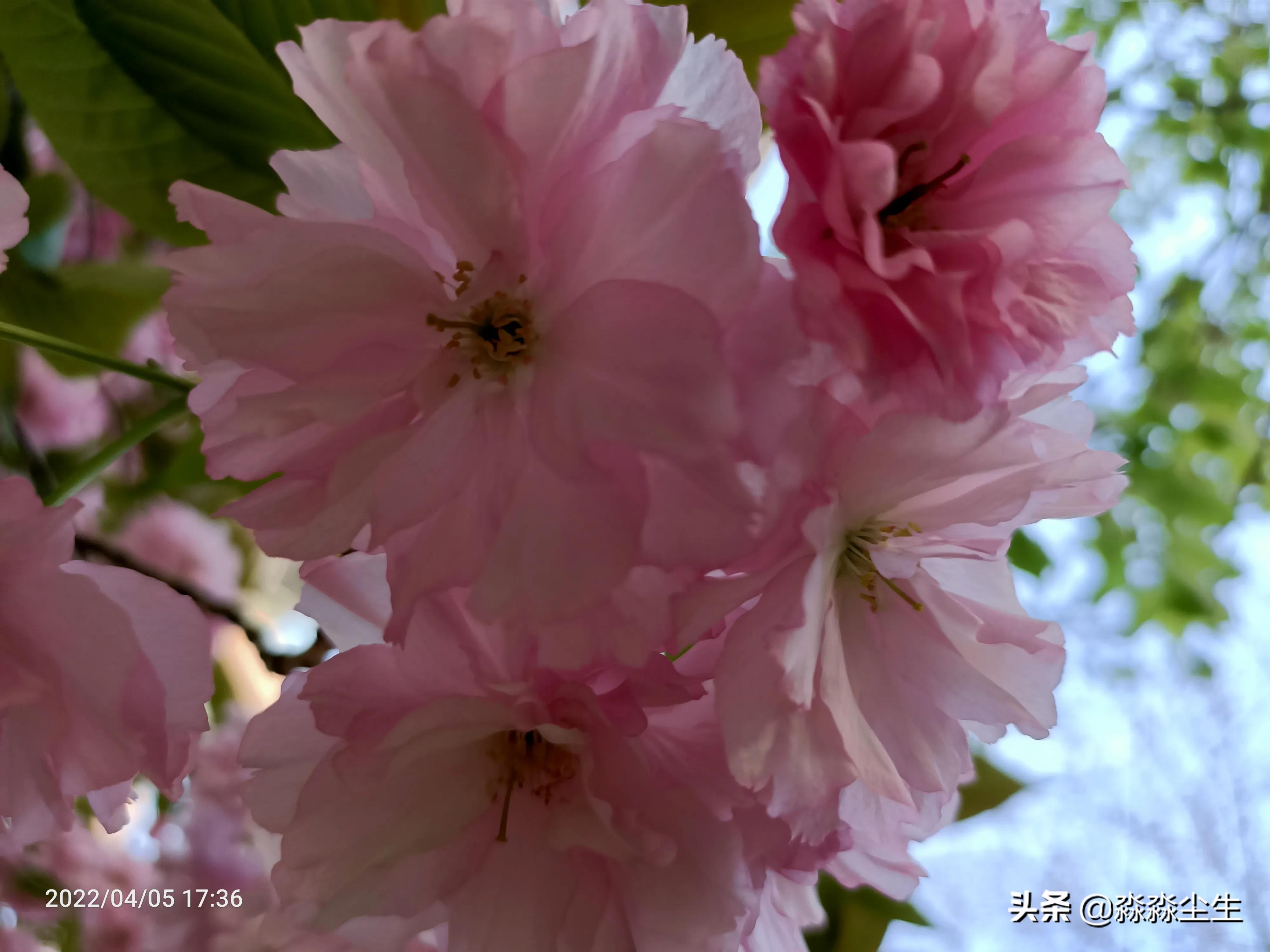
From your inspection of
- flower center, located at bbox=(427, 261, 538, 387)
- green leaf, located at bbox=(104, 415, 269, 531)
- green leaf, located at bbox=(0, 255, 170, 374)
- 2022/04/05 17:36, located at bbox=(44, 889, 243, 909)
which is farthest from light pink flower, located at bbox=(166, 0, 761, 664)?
2022/04/05 17:36, located at bbox=(44, 889, 243, 909)

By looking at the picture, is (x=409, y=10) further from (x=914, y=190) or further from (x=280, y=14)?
(x=914, y=190)

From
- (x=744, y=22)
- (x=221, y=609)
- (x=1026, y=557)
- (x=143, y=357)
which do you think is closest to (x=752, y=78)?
(x=744, y=22)

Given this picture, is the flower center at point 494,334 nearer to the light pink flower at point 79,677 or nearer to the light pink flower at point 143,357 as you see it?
the light pink flower at point 79,677

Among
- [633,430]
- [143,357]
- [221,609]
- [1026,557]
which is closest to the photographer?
[633,430]

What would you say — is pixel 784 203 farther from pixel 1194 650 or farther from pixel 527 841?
pixel 1194 650

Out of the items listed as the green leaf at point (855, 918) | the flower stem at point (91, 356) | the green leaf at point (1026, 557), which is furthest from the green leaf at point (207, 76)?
the green leaf at point (1026, 557)

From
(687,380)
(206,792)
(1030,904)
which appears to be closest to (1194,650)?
(1030,904)
